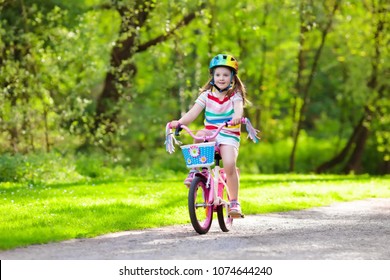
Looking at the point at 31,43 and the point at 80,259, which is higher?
the point at 31,43

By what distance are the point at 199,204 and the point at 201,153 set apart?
622 millimetres

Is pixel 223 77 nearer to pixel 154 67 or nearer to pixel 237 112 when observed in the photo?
pixel 237 112

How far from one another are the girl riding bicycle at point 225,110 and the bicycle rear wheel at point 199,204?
0.17 m

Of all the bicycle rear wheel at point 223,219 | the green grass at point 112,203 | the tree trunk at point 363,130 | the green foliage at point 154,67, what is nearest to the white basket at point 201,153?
the bicycle rear wheel at point 223,219

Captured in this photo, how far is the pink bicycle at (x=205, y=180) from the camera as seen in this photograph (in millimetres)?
9109

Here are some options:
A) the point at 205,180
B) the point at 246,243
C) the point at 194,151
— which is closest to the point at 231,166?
the point at 205,180

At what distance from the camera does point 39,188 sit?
13969 millimetres

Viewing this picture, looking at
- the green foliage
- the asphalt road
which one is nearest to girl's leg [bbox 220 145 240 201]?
the asphalt road

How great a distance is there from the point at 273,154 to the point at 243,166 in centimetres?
322

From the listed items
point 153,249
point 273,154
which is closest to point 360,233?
point 153,249

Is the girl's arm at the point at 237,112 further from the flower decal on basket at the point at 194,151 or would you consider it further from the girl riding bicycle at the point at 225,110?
the flower decal on basket at the point at 194,151

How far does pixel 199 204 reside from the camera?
9.27 m

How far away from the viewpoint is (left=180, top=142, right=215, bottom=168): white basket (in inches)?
358

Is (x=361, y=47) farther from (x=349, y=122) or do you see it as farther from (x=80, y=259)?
(x=80, y=259)
